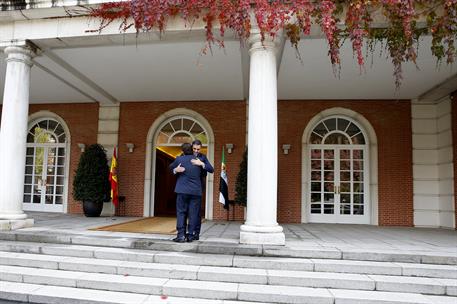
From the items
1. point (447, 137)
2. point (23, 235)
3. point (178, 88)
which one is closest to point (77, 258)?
point (23, 235)

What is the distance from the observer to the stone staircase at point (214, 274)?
12.9 ft

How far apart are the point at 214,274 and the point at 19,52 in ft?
17.0

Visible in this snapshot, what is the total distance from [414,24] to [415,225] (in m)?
5.89

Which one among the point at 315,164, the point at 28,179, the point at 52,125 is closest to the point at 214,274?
the point at 315,164

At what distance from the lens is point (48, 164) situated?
11039 millimetres

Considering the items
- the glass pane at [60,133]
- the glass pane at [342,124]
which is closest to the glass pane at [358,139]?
the glass pane at [342,124]

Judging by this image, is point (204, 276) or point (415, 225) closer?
point (204, 276)

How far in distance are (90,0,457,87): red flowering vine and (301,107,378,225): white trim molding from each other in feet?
13.5

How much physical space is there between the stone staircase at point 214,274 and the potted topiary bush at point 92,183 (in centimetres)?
401

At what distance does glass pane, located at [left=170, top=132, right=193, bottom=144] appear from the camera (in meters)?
10.6

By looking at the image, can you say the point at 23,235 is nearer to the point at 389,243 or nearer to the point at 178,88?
the point at 178,88

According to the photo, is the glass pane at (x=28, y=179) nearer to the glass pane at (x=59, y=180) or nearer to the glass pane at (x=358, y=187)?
the glass pane at (x=59, y=180)

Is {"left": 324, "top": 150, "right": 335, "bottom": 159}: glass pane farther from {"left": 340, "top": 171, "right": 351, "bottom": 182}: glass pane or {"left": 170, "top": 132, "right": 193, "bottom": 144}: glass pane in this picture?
{"left": 170, "top": 132, "right": 193, "bottom": 144}: glass pane

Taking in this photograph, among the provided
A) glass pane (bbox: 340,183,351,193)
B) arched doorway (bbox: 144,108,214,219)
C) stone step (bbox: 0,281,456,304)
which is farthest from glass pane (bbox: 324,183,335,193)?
stone step (bbox: 0,281,456,304)
